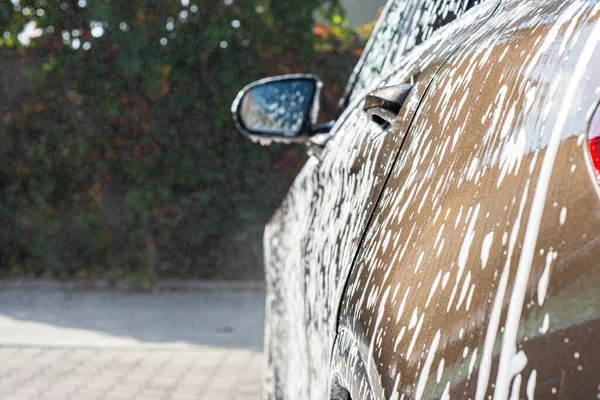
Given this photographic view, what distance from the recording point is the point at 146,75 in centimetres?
823

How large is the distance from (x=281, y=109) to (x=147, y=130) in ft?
19.1

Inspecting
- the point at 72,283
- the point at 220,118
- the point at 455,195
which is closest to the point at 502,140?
the point at 455,195

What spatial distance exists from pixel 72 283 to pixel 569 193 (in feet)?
27.4

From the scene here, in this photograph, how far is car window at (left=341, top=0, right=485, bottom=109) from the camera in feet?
5.73

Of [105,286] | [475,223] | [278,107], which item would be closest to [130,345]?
[105,286]

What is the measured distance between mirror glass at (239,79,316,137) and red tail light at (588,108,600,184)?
1.98m

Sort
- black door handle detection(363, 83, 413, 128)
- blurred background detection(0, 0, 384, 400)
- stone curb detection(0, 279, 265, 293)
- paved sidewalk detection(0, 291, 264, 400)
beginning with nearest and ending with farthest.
→ black door handle detection(363, 83, 413, 128) < paved sidewalk detection(0, 291, 264, 400) < blurred background detection(0, 0, 384, 400) < stone curb detection(0, 279, 265, 293)

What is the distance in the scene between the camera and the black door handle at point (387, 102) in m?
1.37

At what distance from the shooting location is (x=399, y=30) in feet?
7.07

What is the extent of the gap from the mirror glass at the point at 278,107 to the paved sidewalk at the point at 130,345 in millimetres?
2222

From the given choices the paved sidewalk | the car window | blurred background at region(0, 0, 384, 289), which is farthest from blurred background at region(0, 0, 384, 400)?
the car window

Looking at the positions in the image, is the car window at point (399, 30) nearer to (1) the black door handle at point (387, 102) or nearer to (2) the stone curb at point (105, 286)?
(1) the black door handle at point (387, 102)

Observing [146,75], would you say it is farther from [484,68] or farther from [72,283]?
[484,68]

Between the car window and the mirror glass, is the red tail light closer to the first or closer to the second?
the car window
